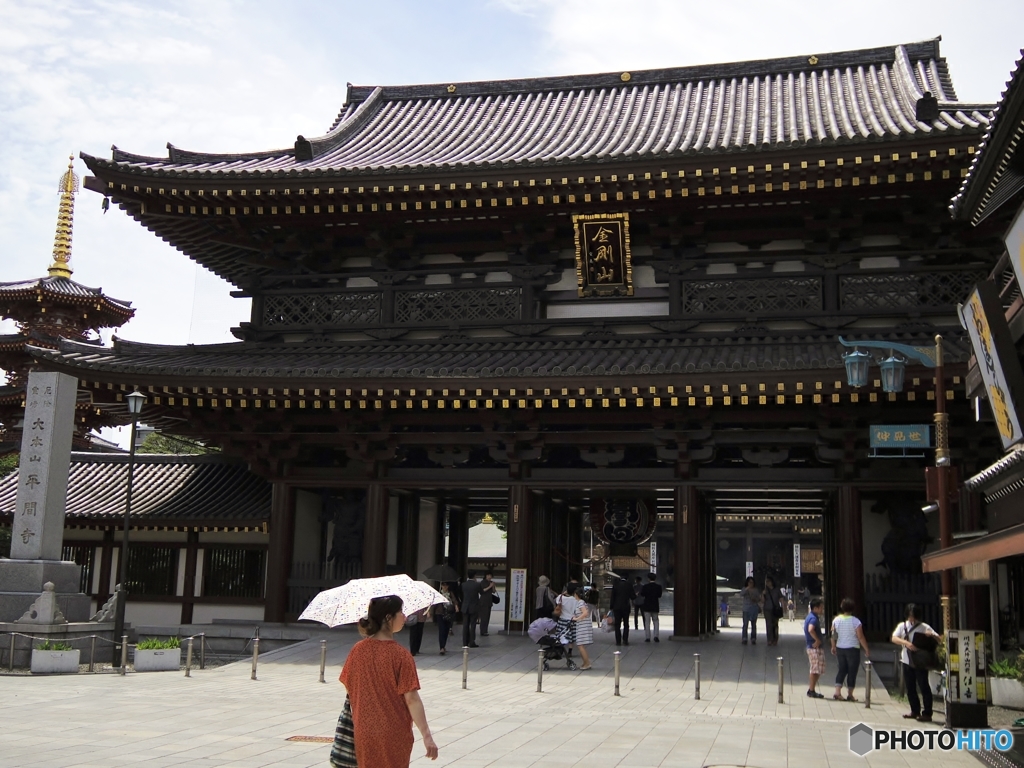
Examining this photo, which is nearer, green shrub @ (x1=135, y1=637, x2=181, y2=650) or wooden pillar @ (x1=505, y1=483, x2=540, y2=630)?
green shrub @ (x1=135, y1=637, x2=181, y2=650)

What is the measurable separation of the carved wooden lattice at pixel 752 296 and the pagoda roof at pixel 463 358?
0.69 metres

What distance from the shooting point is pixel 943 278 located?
20.0 m

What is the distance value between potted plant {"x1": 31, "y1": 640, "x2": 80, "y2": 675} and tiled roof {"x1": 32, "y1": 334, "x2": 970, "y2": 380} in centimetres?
558

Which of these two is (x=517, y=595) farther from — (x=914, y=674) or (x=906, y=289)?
(x=906, y=289)

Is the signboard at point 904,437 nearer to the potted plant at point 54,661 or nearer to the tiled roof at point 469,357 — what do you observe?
the tiled roof at point 469,357

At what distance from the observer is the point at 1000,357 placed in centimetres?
1272

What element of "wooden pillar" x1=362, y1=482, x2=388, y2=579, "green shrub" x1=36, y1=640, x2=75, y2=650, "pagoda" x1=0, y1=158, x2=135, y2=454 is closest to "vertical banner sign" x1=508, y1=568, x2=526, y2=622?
"wooden pillar" x1=362, y1=482, x2=388, y2=579

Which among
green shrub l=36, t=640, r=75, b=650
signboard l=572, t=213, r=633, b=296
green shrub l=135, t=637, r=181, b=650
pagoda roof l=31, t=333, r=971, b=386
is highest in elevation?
signboard l=572, t=213, r=633, b=296

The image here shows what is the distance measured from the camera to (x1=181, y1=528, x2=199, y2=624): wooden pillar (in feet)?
76.5

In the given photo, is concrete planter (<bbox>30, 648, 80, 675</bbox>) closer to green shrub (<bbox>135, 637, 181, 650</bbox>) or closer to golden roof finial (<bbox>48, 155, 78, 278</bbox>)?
green shrub (<bbox>135, 637, 181, 650</bbox>)

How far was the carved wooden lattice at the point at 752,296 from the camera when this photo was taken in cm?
2072

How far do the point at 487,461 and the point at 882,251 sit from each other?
9.47 meters

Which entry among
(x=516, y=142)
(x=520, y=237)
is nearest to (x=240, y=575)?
(x=520, y=237)

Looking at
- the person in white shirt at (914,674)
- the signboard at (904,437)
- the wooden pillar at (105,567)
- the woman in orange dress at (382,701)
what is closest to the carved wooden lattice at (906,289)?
the signboard at (904,437)
